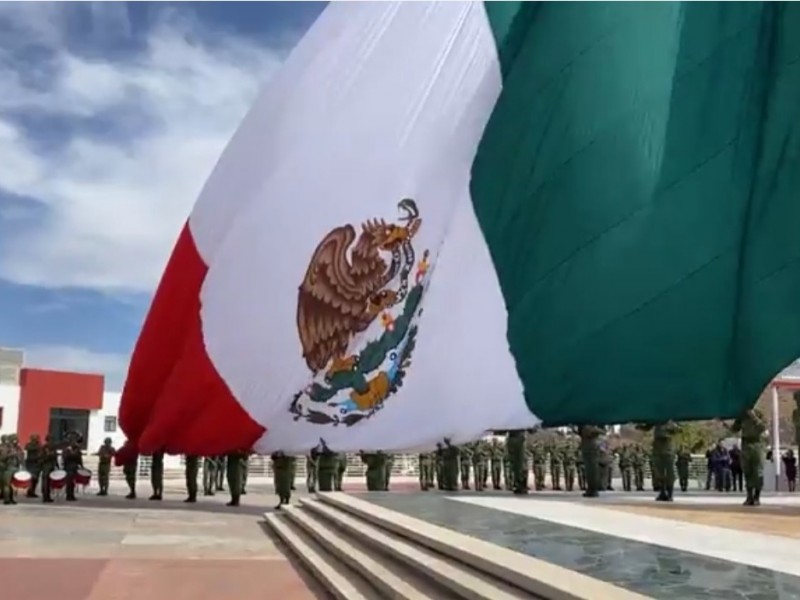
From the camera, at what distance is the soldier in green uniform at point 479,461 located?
21000 mm

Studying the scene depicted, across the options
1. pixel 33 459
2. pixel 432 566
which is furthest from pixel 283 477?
pixel 432 566

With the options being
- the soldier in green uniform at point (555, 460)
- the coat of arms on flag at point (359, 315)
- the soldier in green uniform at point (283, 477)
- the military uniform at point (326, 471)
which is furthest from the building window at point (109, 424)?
the coat of arms on flag at point (359, 315)

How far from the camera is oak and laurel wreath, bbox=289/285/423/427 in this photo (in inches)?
514

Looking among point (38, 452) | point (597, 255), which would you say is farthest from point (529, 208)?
point (38, 452)

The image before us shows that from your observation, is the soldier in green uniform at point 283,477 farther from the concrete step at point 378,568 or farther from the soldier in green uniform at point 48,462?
the concrete step at point 378,568

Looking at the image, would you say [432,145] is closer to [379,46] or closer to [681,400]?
[379,46]

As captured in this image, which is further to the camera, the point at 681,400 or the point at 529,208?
the point at 529,208

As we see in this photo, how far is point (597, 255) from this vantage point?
11.9 m

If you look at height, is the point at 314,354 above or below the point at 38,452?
above

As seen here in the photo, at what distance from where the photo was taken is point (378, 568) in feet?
21.4

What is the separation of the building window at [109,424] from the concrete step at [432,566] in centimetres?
3908

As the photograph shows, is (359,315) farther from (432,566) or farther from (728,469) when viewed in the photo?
(728,469)

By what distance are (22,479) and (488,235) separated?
8.63m

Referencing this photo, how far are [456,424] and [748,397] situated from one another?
11.7 ft
